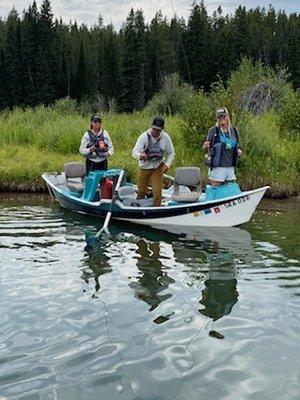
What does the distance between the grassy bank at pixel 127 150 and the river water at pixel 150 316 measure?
15.0 ft

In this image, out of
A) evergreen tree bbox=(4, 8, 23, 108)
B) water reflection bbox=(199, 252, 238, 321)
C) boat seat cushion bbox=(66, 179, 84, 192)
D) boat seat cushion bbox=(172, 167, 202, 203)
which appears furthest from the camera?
evergreen tree bbox=(4, 8, 23, 108)

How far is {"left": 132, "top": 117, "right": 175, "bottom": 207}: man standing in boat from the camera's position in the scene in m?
10.2

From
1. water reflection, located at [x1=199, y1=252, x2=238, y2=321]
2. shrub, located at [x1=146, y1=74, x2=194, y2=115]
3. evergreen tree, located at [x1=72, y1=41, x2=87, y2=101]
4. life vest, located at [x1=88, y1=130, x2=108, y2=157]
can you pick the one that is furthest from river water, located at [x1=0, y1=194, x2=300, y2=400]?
evergreen tree, located at [x1=72, y1=41, x2=87, y2=101]

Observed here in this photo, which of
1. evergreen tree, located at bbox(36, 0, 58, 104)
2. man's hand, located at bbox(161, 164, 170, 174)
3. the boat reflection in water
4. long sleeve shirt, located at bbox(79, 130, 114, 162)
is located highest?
evergreen tree, located at bbox(36, 0, 58, 104)

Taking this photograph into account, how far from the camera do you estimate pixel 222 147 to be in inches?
378

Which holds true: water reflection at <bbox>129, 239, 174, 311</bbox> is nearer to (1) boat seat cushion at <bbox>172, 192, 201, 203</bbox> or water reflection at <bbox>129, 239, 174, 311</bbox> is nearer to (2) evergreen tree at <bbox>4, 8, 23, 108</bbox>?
(1) boat seat cushion at <bbox>172, 192, 201, 203</bbox>

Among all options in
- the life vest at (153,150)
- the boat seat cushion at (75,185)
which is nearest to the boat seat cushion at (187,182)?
the life vest at (153,150)

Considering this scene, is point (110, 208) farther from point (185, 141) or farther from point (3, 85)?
point (3, 85)

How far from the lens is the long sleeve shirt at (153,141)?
10219mm

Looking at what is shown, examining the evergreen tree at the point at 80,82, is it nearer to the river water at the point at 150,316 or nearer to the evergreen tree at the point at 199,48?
the evergreen tree at the point at 199,48

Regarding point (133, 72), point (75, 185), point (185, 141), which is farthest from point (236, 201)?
point (133, 72)

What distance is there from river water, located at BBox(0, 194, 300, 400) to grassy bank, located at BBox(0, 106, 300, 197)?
180 inches

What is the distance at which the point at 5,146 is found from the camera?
57.9 ft

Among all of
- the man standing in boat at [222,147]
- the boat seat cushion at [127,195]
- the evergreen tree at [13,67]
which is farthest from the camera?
the evergreen tree at [13,67]
